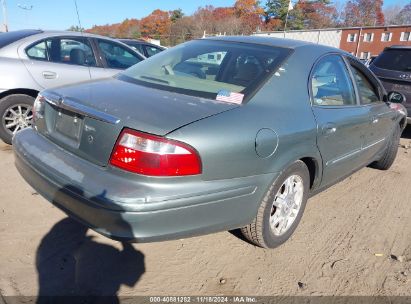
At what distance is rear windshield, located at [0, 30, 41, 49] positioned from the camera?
4680 mm

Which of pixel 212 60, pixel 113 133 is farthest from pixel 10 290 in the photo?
pixel 212 60

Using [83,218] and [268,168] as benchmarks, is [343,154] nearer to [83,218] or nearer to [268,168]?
[268,168]

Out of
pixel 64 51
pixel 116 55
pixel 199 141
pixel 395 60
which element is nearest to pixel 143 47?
pixel 116 55

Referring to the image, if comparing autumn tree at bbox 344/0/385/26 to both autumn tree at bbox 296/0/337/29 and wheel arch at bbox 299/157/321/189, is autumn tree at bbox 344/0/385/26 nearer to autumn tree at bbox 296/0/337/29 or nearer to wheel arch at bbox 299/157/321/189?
autumn tree at bbox 296/0/337/29

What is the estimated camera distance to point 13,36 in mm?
4852

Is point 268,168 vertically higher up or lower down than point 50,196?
higher up

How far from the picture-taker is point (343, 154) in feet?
11.1

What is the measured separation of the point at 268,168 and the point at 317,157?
0.70 metres

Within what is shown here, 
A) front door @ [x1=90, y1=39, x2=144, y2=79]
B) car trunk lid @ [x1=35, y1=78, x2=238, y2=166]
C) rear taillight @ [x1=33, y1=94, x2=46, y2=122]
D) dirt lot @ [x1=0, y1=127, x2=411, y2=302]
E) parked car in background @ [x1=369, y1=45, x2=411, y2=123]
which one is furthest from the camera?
parked car in background @ [x1=369, y1=45, x2=411, y2=123]

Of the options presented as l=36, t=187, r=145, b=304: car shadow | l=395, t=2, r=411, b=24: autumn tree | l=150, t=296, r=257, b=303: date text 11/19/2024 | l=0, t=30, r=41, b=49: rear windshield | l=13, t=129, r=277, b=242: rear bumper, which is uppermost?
l=395, t=2, r=411, b=24: autumn tree

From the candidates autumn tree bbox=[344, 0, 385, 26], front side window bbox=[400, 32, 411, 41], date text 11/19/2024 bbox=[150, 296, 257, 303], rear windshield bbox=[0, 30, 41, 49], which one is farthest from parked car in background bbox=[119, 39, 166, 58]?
autumn tree bbox=[344, 0, 385, 26]

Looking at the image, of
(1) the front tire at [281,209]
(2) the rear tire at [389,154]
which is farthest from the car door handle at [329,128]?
(2) the rear tire at [389,154]

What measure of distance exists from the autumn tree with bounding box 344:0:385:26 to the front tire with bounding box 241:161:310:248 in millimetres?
86558

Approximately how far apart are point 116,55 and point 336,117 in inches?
146
